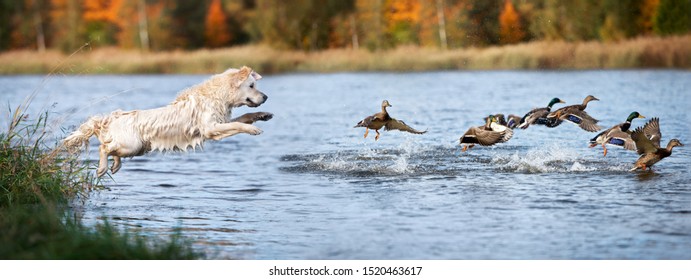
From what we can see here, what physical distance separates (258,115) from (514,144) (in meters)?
8.65

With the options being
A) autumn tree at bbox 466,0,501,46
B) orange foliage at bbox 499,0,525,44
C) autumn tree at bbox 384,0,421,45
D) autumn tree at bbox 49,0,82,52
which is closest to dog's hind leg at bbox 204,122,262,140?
orange foliage at bbox 499,0,525,44

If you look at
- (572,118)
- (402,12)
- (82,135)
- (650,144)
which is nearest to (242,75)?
(82,135)

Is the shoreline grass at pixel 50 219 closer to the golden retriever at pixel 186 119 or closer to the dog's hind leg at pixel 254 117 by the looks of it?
the golden retriever at pixel 186 119

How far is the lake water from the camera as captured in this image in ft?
31.9

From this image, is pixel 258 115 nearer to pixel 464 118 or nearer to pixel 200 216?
pixel 200 216

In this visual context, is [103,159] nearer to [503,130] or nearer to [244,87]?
[244,87]

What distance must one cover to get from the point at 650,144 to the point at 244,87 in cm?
646

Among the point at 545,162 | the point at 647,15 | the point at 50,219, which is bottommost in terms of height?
the point at 545,162

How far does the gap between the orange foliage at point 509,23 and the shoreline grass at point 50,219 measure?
34988 millimetres

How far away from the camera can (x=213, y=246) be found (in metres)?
9.76

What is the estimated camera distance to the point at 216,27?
59.1 meters

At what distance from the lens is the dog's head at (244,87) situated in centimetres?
1111

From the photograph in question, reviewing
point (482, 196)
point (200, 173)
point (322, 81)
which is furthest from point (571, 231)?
point (322, 81)
